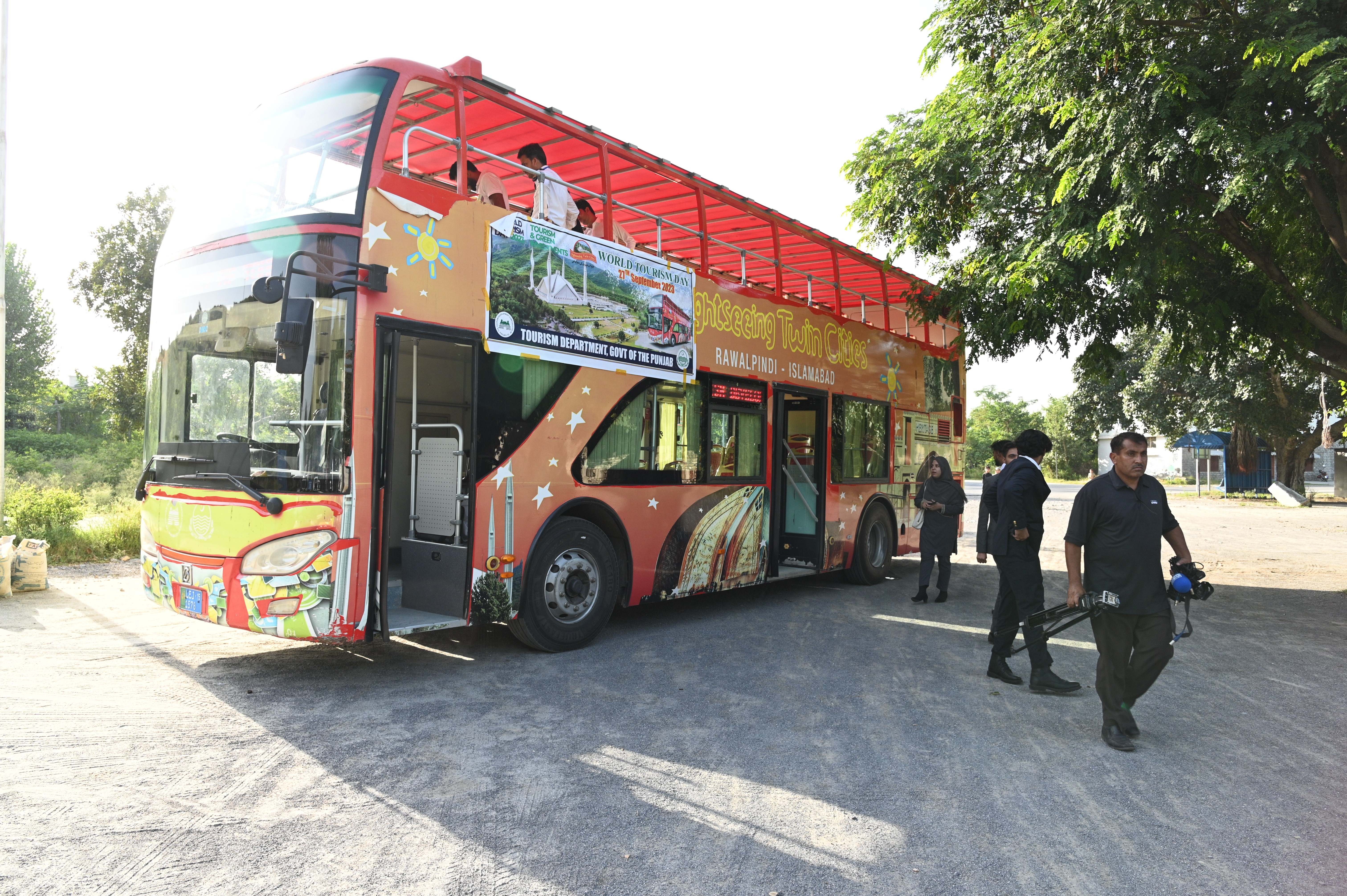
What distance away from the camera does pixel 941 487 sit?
10.3 m

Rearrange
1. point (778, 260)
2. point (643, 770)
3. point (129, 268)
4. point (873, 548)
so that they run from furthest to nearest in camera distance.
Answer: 1. point (129, 268)
2. point (873, 548)
3. point (778, 260)
4. point (643, 770)

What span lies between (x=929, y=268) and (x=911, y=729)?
7.40m

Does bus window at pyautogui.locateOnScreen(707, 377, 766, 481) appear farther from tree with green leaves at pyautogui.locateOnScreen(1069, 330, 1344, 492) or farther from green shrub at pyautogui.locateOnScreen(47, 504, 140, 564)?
tree with green leaves at pyautogui.locateOnScreen(1069, 330, 1344, 492)

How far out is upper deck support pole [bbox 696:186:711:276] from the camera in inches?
343

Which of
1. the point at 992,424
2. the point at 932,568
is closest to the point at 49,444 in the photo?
the point at 932,568

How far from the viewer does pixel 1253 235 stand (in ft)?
35.9

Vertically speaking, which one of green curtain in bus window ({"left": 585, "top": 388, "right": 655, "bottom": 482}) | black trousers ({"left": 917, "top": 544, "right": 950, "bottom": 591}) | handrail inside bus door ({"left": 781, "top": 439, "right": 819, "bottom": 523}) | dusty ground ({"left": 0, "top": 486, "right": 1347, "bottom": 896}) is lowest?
dusty ground ({"left": 0, "top": 486, "right": 1347, "bottom": 896})

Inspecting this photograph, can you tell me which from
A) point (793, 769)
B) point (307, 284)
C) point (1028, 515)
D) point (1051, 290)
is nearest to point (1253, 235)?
point (1051, 290)

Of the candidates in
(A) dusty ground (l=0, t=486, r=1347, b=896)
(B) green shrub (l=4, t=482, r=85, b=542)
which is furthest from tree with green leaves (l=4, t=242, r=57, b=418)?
(A) dusty ground (l=0, t=486, r=1347, b=896)

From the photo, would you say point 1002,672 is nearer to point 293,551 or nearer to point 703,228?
point 703,228

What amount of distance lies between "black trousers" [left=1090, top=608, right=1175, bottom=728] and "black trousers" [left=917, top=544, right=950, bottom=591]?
5239 millimetres

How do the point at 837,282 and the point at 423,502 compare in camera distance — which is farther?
the point at 837,282

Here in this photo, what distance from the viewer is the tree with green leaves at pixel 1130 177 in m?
7.64

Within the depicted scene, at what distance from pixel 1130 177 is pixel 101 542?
524 inches
